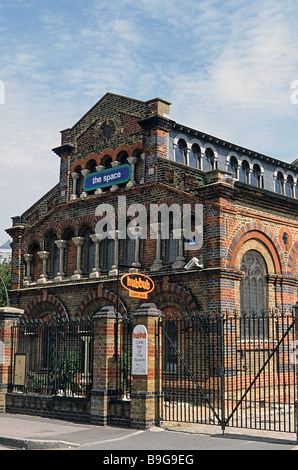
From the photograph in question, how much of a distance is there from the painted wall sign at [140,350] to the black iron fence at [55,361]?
5.48 feet

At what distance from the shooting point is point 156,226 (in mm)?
21109

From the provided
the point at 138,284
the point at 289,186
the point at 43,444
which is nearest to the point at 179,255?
the point at 138,284

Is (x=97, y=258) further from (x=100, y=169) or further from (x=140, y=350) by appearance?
(x=140, y=350)

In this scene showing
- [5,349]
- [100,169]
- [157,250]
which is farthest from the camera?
[100,169]

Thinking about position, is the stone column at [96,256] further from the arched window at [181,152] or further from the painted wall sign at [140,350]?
the painted wall sign at [140,350]

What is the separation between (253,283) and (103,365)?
25.7 feet

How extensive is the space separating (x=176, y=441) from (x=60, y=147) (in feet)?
56.1

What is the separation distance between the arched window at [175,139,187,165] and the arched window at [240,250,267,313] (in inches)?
191

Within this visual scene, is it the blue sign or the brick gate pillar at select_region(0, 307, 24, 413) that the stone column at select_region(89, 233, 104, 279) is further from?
the brick gate pillar at select_region(0, 307, 24, 413)

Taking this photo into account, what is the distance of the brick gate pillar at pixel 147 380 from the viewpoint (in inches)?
531

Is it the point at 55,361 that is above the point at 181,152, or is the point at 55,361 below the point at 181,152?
below

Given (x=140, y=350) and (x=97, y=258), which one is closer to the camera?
(x=140, y=350)

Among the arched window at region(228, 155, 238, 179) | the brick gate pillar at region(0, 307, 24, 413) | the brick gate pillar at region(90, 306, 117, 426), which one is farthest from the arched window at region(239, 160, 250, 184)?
the brick gate pillar at region(90, 306, 117, 426)
